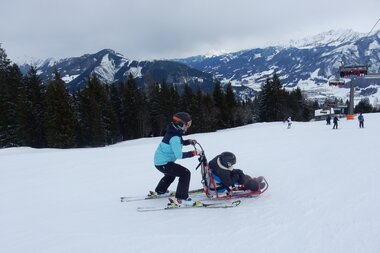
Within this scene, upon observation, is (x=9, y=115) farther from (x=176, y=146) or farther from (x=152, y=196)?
(x=176, y=146)

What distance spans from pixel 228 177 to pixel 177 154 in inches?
54.1

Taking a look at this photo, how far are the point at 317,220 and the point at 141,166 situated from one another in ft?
27.3

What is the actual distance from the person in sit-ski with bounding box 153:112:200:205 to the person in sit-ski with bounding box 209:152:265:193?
0.62 meters

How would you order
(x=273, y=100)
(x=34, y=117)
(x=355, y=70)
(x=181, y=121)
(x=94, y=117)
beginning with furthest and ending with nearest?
(x=273, y=100)
(x=355, y=70)
(x=94, y=117)
(x=34, y=117)
(x=181, y=121)

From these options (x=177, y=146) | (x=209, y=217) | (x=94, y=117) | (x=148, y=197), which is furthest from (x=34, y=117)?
(x=209, y=217)

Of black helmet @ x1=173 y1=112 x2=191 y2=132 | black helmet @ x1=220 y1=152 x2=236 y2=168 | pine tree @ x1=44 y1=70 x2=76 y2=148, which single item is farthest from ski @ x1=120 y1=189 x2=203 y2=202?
pine tree @ x1=44 y1=70 x2=76 y2=148

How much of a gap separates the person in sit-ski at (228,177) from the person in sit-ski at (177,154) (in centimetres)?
62

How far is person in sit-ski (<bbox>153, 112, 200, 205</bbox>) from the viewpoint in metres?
6.23

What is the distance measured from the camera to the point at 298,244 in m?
4.44

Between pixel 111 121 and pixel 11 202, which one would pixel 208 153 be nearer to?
pixel 11 202

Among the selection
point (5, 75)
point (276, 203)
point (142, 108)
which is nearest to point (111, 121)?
point (142, 108)

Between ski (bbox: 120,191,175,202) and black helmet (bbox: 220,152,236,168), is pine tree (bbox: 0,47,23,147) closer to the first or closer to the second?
ski (bbox: 120,191,175,202)

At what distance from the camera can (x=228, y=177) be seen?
262 inches

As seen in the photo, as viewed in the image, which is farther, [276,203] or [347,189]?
[347,189]
